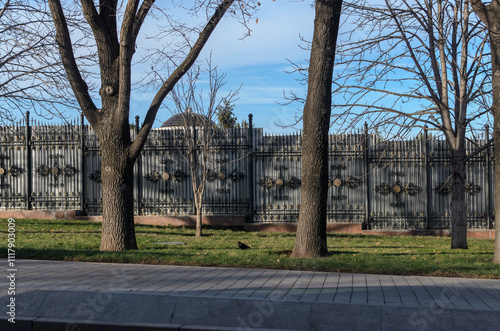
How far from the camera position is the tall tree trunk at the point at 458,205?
1239 centimetres

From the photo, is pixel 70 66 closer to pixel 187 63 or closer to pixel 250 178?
pixel 187 63

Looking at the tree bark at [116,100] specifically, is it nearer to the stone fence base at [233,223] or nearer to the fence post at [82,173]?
the stone fence base at [233,223]

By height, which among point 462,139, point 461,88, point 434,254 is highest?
point 461,88

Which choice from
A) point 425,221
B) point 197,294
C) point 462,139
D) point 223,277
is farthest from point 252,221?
point 197,294

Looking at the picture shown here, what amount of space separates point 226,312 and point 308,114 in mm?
4835

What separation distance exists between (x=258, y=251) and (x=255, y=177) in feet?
20.2

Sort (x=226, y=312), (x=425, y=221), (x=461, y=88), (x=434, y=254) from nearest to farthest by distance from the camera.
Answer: (x=226, y=312)
(x=434, y=254)
(x=461, y=88)
(x=425, y=221)

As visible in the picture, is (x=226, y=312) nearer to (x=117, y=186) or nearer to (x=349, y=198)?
(x=117, y=186)

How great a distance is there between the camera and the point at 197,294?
6230 mm

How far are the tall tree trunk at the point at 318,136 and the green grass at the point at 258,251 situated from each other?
52cm

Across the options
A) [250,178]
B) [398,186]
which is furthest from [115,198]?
[398,186]

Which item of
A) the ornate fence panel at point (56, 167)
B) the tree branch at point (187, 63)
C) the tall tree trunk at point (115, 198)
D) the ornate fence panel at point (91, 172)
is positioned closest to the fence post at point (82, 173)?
the ornate fence panel at point (91, 172)

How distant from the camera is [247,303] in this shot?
5914 mm

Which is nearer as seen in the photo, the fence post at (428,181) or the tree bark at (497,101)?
the tree bark at (497,101)
